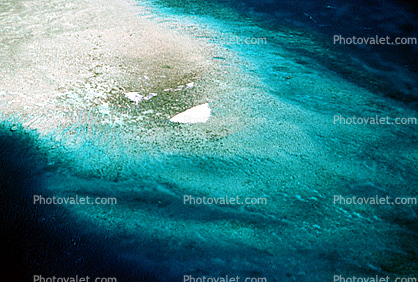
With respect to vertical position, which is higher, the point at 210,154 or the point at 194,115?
the point at 194,115

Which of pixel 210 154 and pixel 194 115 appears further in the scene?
pixel 194 115

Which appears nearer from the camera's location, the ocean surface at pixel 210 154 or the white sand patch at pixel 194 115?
the ocean surface at pixel 210 154

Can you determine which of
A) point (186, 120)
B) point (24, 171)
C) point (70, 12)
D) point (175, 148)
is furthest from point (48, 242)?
point (70, 12)

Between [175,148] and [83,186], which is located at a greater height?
[175,148]

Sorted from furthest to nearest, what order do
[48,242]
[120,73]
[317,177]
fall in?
[120,73]
[317,177]
[48,242]

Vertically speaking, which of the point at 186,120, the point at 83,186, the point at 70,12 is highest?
the point at 70,12

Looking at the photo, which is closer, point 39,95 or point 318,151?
point 318,151

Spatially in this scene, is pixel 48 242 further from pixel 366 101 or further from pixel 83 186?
pixel 366 101

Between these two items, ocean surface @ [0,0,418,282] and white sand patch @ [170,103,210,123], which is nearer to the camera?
ocean surface @ [0,0,418,282]
